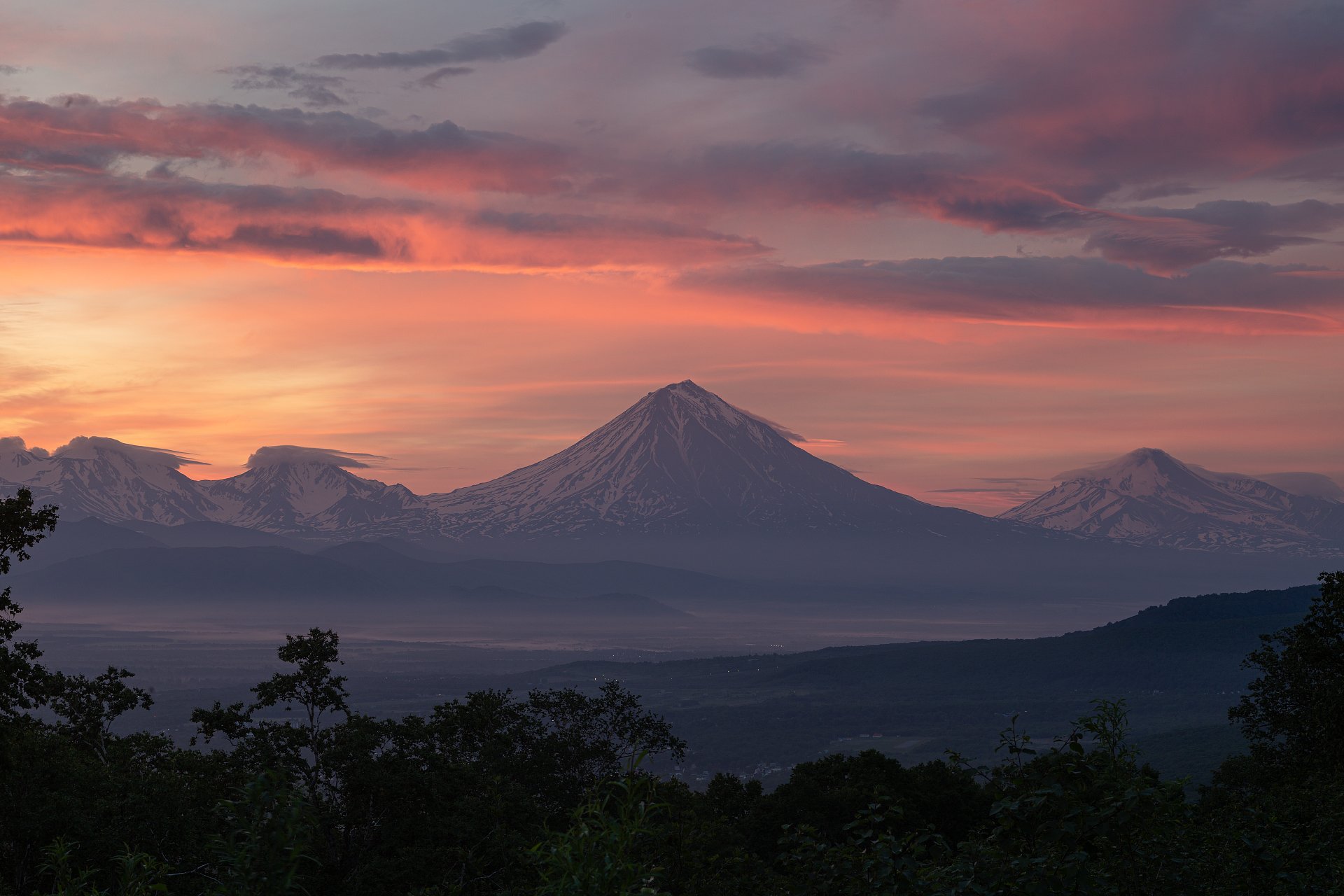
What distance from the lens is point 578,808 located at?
10.6 meters

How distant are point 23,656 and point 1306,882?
30173 mm

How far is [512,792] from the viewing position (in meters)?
38.3

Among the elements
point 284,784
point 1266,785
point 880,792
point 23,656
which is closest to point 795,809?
point 1266,785

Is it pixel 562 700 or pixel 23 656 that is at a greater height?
pixel 23 656

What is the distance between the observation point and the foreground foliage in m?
11.9

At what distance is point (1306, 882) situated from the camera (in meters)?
14.1

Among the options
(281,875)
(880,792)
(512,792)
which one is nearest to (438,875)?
(512,792)

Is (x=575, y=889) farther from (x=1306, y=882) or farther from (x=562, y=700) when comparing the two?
(x=562, y=700)

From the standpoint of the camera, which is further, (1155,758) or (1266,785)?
(1155,758)

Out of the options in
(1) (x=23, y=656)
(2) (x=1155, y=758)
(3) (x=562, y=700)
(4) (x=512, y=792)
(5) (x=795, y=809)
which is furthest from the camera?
(2) (x=1155, y=758)

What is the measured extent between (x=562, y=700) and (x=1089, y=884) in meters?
54.9

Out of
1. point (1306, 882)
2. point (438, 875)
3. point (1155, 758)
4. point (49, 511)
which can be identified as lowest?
point (1155, 758)

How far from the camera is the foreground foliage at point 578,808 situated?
11867 millimetres

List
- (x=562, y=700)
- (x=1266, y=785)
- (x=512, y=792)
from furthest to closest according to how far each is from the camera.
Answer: (x=562, y=700) < (x=1266, y=785) < (x=512, y=792)
